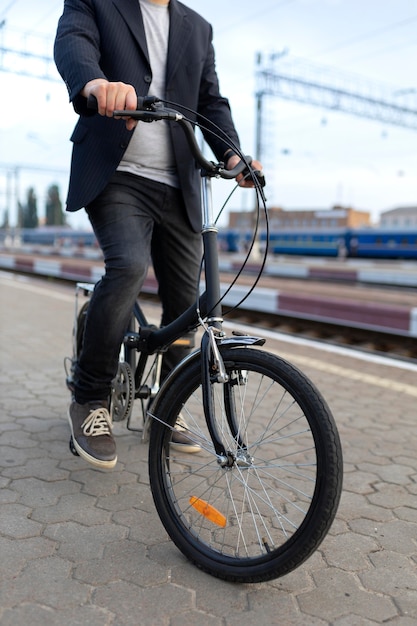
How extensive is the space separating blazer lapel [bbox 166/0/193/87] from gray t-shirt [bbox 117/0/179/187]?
28 mm

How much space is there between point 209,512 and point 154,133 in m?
1.55

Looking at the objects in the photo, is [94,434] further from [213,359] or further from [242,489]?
[213,359]

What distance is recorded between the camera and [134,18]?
2490mm

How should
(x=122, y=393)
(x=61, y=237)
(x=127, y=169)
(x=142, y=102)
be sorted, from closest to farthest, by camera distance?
1. (x=142, y=102)
2. (x=127, y=169)
3. (x=122, y=393)
4. (x=61, y=237)

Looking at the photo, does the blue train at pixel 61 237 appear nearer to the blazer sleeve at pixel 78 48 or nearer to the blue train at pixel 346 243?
the blue train at pixel 346 243

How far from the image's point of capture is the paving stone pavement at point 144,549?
1.78 m

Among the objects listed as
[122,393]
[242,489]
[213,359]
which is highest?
[213,359]

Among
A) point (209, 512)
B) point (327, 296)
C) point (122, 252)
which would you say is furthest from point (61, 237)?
point (209, 512)

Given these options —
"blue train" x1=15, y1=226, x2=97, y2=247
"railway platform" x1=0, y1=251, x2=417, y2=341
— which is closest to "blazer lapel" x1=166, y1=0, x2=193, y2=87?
"railway platform" x1=0, y1=251, x2=417, y2=341

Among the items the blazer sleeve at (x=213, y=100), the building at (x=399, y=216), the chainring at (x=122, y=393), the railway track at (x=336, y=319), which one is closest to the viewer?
the chainring at (x=122, y=393)

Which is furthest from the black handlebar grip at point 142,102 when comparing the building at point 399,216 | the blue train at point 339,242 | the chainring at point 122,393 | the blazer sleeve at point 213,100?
the building at point 399,216

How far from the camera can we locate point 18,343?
6.01 metres

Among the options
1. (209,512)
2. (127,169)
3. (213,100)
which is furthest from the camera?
(213,100)

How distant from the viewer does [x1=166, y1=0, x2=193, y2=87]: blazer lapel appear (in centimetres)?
259
